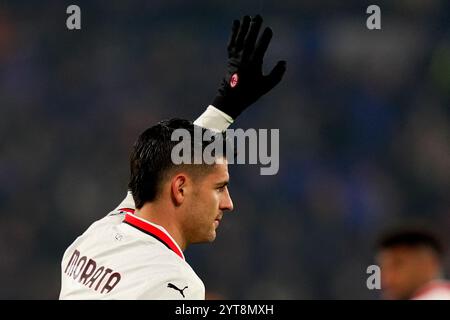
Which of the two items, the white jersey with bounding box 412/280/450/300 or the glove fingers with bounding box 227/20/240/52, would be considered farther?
the glove fingers with bounding box 227/20/240/52

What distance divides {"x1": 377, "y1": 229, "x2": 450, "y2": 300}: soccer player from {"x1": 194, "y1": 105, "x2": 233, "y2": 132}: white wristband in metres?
0.74

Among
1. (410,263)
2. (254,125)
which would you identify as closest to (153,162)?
(410,263)

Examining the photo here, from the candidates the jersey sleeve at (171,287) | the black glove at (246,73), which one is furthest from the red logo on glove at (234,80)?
the jersey sleeve at (171,287)

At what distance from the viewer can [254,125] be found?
7.59 meters

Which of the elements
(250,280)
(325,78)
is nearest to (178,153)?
(250,280)

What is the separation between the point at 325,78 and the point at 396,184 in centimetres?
122

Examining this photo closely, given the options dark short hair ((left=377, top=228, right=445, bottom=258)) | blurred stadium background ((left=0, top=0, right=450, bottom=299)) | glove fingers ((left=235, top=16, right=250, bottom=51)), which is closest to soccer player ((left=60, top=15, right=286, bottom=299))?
glove fingers ((left=235, top=16, right=250, bottom=51))

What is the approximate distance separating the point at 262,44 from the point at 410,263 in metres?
0.99

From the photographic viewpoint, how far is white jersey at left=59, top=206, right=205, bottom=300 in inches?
95.0

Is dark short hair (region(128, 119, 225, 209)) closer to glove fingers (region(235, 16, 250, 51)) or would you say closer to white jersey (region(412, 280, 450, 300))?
glove fingers (region(235, 16, 250, 51))

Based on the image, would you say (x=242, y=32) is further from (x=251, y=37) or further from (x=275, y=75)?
(x=275, y=75)

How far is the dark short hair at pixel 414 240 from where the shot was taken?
2818 mm

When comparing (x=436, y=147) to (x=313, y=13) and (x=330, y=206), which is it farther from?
(x=313, y=13)

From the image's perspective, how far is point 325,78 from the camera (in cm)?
782
